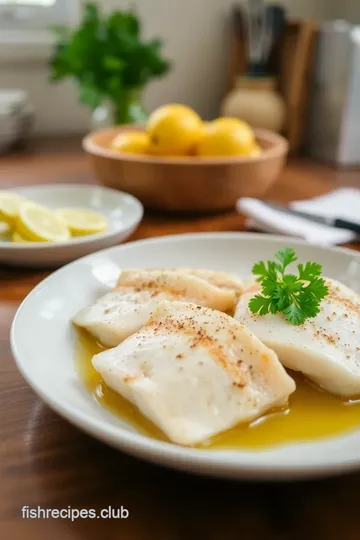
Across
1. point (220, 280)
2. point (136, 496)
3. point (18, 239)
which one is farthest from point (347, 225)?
point (136, 496)

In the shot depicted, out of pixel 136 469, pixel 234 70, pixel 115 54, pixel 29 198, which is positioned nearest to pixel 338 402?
pixel 136 469

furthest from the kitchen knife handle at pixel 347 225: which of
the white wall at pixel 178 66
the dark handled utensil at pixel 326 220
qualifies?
the white wall at pixel 178 66

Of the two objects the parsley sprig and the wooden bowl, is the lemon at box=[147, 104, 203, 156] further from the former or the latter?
the parsley sprig

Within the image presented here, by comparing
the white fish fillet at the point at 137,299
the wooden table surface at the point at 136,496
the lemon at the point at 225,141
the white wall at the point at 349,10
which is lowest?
the wooden table surface at the point at 136,496

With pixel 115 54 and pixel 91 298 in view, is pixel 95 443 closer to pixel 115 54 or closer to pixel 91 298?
pixel 91 298

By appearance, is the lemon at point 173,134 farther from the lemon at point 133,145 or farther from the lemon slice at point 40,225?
the lemon slice at point 40,225

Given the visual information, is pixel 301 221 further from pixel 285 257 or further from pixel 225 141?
pixel 285 257

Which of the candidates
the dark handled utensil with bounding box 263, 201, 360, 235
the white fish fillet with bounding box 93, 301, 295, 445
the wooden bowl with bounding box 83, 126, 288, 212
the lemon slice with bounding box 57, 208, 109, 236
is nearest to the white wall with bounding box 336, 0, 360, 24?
the wooden bowl with bounding box 83, 126, 288, 212
